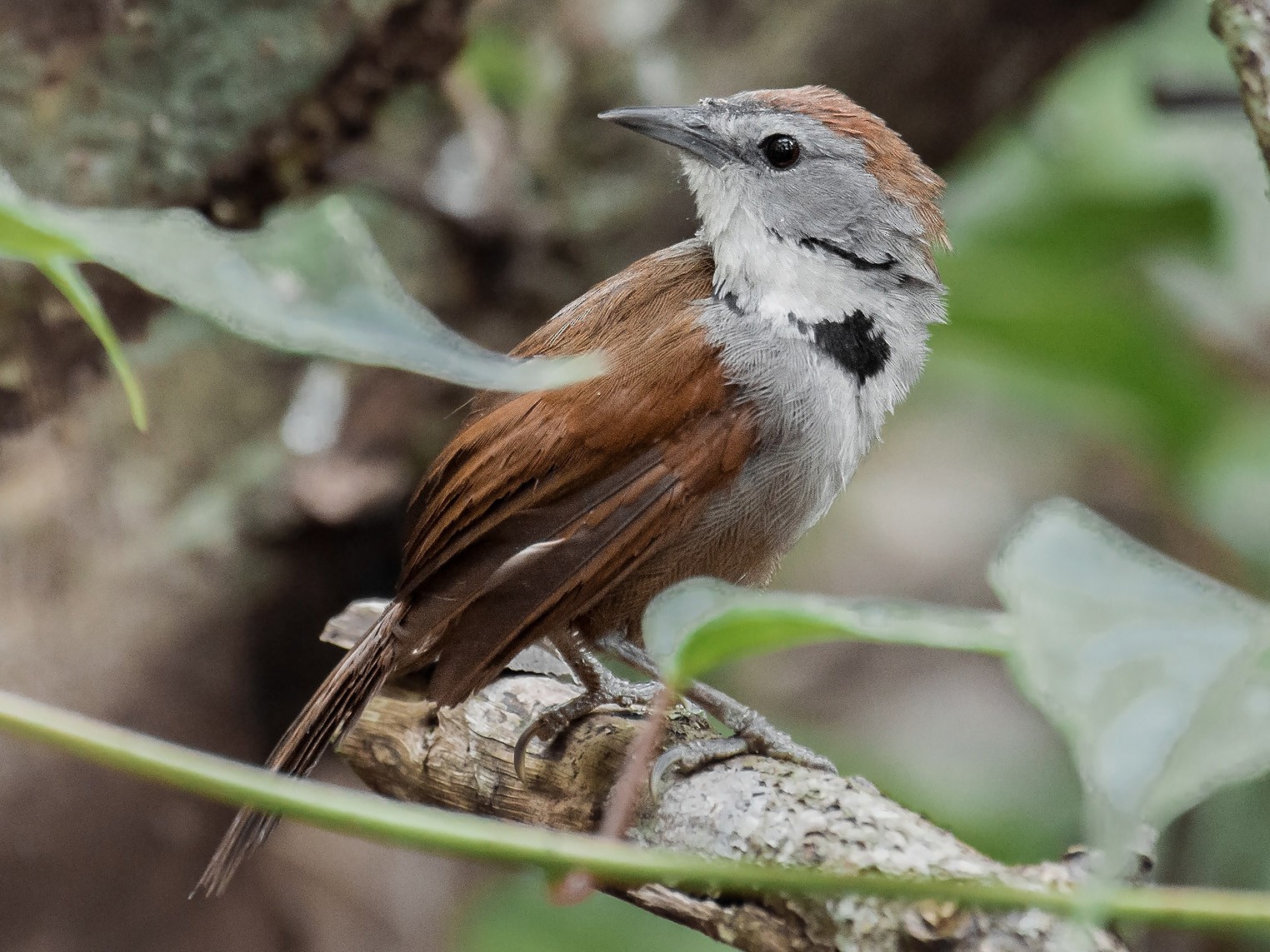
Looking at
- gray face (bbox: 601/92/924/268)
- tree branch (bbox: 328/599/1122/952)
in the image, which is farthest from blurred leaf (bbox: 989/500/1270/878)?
gray face (bbox: 601/92/924/268)

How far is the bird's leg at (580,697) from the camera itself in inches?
92.0

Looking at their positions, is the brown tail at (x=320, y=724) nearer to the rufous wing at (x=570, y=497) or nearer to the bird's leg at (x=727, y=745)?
the rufous wing at (x=570, y=497)

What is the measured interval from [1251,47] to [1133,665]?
1910mm

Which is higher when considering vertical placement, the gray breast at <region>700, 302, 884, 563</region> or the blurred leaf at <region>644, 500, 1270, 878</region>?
the gray breast at <region>700, 302, 884, 563</region>

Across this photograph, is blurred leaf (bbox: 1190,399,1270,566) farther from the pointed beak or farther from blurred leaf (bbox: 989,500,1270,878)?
blurred leaf (bbox: 989,500,1270,878)

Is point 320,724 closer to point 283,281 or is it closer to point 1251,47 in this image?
point 283,281

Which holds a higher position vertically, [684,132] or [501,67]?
[501,67]

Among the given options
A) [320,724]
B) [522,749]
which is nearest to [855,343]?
[522,749]

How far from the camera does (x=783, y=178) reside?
2688 millimetres

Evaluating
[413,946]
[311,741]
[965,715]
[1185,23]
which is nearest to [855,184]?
Result: [311,741]

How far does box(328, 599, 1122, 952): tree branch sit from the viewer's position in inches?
59.0

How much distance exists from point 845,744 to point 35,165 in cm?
269

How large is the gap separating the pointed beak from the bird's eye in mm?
77

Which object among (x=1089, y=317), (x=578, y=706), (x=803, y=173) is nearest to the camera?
(x=578, y=706)
